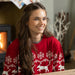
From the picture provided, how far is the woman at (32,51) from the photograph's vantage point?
1050mm

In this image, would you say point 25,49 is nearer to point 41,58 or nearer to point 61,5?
point 41,58

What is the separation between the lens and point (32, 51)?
3.67 ft

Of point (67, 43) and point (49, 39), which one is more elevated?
point (49, 39)

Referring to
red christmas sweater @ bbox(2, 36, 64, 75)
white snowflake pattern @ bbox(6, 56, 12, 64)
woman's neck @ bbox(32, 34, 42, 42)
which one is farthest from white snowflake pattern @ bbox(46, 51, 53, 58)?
white snowflake pattern @ bbox(6, 56, 12, 64)

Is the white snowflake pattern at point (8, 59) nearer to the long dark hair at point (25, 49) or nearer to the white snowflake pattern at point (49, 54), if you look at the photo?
the long dark hair at point (25, 49)

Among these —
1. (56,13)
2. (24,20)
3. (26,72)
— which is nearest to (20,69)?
(26,72)

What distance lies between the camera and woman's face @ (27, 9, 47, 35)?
996mm

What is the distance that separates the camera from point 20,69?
1.12 metres

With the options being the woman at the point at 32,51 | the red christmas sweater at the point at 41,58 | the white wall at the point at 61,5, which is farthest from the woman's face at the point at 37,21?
the white wall at the point at 61,5

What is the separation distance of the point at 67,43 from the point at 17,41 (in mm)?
2568

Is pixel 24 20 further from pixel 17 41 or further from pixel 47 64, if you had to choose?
pixel 47 64

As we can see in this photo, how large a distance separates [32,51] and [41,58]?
0.07 metres

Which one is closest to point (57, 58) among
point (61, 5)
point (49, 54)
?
point (49, 54)

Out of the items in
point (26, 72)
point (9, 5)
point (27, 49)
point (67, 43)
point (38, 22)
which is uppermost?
point (9, 5)
